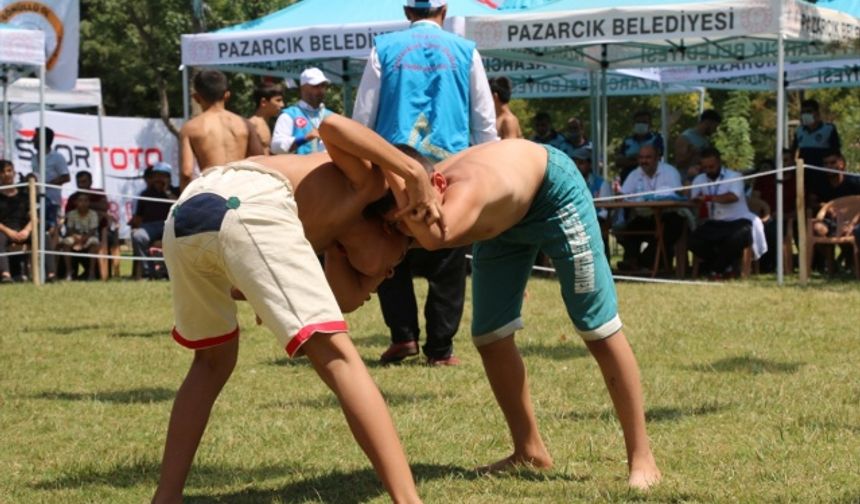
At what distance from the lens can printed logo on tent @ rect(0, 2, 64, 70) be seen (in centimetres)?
1471

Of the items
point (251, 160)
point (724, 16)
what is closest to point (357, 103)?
point (251, 160)

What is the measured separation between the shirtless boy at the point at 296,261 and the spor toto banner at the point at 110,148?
18579 mm

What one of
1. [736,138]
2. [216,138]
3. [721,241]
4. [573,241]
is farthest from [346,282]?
[736,138]

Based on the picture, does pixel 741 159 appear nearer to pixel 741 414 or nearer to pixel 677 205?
pixel 677 205

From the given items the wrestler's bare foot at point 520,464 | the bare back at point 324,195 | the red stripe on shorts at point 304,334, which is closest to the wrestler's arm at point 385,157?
the bare back at point 324,195

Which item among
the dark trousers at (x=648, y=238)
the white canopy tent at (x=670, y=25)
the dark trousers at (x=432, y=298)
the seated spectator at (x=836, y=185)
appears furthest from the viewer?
the seated spectator at (x=836, y=185)

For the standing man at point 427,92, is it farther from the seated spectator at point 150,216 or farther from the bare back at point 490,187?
the seated spectator at point 150,216

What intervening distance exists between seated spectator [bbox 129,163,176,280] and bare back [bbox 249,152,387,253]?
11343 millimetres

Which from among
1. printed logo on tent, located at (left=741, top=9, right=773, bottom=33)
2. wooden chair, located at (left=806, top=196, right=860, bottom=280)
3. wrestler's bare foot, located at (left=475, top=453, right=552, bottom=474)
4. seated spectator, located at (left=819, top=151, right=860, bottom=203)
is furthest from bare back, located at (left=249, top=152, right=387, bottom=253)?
seated spectator, located at (left=819, top=151, right=860, bottom=203)

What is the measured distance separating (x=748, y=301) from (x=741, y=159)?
19149 mm

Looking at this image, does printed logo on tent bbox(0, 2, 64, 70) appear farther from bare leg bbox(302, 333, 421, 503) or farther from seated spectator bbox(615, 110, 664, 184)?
bare leg bbox(302, 333, 421, 503)

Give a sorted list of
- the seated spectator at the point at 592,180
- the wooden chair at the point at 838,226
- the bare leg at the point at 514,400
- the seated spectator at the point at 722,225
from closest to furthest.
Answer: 1. the bare leg at the point at 514,400
2. the wooden chair at the point at 838,226
3. the seated spectator at the point at 722,225
4. the seated spectator at the point at 592,180

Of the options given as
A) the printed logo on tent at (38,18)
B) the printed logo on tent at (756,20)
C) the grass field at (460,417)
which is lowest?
the grass field at (460,417)

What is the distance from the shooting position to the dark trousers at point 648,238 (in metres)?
14.7
